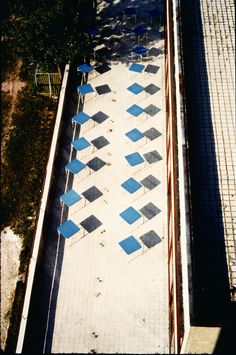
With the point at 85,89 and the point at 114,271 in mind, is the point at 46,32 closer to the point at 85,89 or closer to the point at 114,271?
the point at 85,89

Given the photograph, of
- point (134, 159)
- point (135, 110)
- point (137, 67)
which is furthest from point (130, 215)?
point (137, 67)

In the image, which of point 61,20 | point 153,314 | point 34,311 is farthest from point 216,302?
point 61,20

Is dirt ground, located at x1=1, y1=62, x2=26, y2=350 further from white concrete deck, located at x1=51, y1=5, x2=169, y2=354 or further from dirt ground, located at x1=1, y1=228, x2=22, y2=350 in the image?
white concrete deck, located at x1=51, y1=5, x2=169, y2=354

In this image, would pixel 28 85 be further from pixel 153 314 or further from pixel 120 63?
pixel 153 314

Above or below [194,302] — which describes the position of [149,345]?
below

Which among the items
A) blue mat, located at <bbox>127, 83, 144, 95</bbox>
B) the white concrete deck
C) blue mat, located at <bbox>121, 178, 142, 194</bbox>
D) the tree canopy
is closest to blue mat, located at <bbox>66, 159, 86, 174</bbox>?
the white concrete deck
